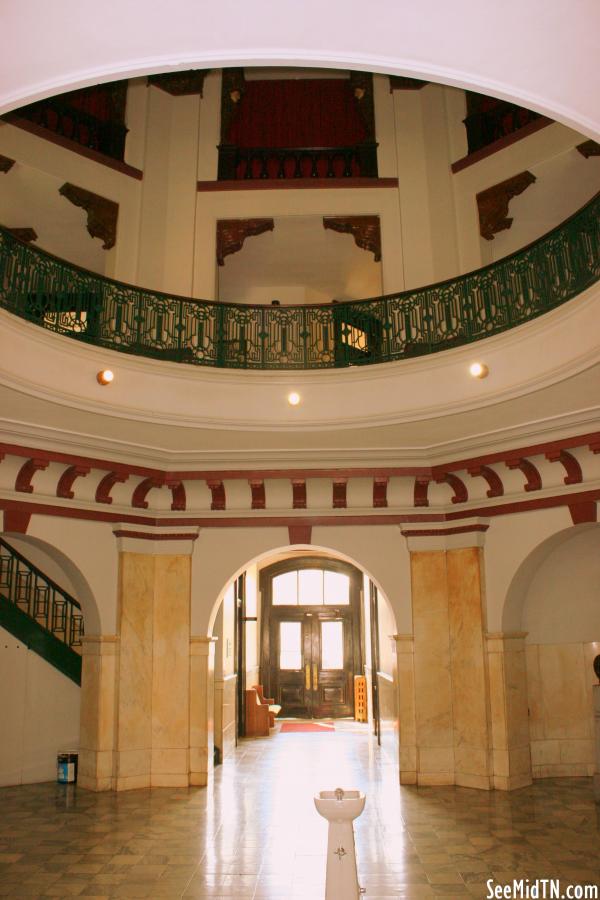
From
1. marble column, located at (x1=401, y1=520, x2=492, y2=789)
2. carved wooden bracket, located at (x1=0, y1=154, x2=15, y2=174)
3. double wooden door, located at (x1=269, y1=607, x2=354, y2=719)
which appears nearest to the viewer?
marble column, located at (x1=401, y1=520, x2=492, y2=789)

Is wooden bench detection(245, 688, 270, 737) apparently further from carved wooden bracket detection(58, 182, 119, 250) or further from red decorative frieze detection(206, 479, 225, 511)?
carved wooden bracket detection(58, 182, 119, 250)

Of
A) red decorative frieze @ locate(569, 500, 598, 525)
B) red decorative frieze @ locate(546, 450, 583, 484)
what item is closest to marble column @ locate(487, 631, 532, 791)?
red decorative frieze @ locate(569, 500, 598, 525)

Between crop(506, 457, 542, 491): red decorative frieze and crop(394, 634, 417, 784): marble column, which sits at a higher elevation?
crop(506, 457, 542, 491): red decorative frieze

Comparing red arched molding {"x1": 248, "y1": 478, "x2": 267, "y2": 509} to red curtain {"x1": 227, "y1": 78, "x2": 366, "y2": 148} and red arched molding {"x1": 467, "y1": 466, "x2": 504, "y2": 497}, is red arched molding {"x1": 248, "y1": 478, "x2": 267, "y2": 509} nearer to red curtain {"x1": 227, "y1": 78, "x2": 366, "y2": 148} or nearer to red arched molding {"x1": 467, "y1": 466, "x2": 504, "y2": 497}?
red arched molding {"x1": 467, "y1": 466, "x2": 504, "y2": 497}

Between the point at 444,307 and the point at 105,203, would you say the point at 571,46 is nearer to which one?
the point at 444,307

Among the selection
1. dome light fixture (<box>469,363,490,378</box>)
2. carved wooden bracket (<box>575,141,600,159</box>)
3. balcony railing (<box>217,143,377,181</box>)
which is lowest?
dome light fixture (<box>469,363,490,378</box>)

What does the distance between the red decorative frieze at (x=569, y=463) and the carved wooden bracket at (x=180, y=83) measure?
25.8ft

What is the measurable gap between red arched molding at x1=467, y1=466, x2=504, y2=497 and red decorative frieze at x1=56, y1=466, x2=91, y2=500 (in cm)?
449

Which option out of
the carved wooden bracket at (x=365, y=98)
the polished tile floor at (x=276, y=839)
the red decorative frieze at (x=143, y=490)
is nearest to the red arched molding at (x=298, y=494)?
the red decorative frieze at (x=143, y=490)

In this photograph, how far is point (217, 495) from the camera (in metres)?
9.41

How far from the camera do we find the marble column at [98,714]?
8.54 metres

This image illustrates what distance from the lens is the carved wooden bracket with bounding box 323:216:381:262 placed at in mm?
10750

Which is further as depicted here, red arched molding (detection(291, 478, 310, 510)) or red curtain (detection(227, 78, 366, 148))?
red curtain (detection(227, 78, 366, 148))
